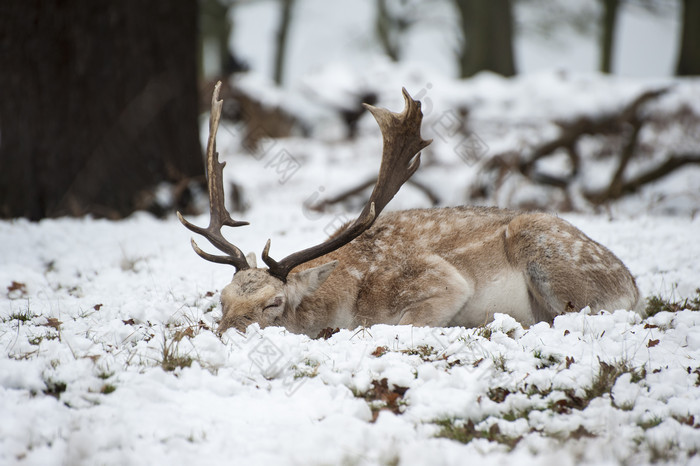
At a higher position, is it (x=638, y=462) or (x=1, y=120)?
(x=1, y=120)

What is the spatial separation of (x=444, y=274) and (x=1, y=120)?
5865 millimetres

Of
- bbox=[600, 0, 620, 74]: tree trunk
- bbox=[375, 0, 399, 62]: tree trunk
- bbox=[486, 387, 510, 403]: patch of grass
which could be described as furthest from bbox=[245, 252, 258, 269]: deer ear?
bbox=[375, 0, 399, 62]: tree trunk

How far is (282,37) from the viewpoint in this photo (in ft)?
97.6

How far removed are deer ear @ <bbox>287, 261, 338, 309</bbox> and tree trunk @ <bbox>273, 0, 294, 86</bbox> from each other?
84.3ft

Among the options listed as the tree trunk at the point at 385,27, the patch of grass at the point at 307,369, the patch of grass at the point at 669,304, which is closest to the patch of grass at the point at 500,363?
the patch of grass at the point at 307,369

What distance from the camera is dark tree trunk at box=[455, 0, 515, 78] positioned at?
1994 centimetres

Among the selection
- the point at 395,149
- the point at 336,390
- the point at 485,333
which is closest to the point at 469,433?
the point at 336,390

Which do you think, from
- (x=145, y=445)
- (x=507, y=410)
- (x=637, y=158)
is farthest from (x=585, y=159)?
(x=145, y=445)

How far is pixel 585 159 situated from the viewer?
14.4 m

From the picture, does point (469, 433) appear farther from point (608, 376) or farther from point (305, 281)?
point (305, 281)

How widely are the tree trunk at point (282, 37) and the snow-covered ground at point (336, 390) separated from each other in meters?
25.7

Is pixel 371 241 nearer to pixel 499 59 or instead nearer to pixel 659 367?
pixel 659 367

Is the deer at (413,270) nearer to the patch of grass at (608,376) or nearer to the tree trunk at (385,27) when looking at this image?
the patch of grass at (608,376)

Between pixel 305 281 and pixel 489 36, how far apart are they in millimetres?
17267
